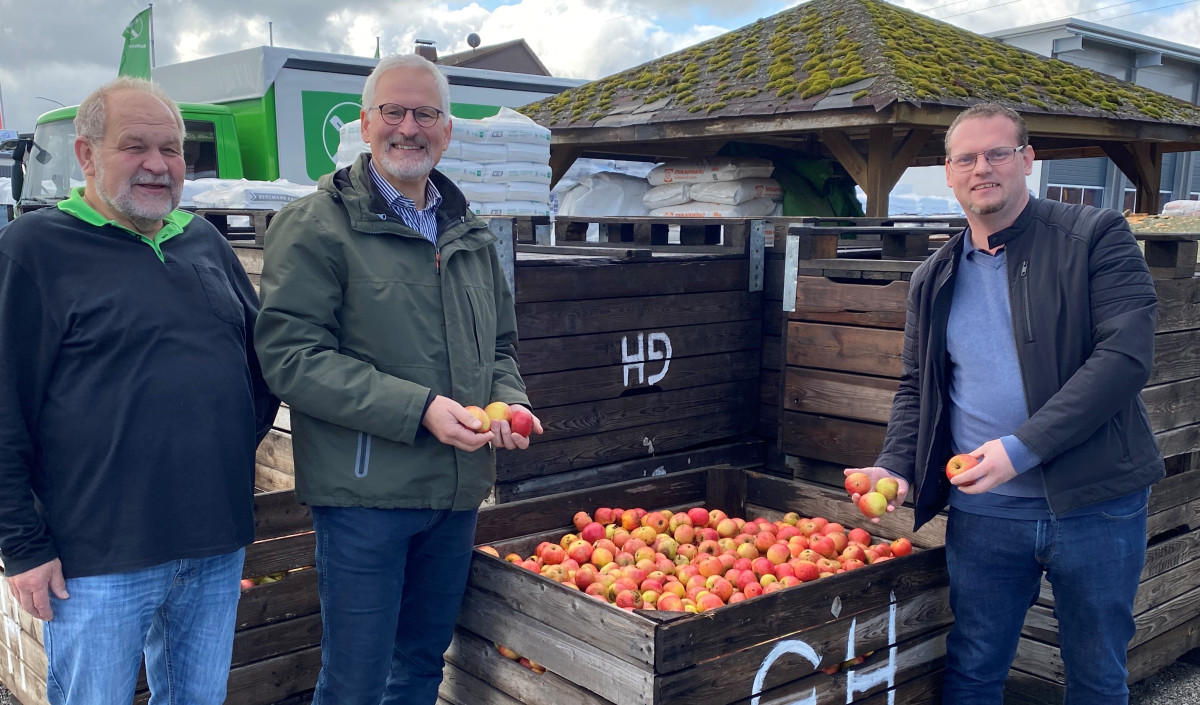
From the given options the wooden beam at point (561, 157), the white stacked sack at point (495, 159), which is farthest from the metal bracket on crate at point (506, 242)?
the wooden beam at point (561, 157)

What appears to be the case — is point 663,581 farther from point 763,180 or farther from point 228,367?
point 763,180

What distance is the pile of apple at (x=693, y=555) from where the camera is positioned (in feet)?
10.8

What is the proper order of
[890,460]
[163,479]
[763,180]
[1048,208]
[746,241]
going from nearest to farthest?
[163,479], [1048,208], [890,460], [746,241], [763,180]

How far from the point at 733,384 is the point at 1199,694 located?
2450mm

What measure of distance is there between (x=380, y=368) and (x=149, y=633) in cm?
92

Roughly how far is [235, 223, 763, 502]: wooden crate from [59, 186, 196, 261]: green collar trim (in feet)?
5.69

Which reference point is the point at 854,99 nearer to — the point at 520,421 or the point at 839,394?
the point at 839,394

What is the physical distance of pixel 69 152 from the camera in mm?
9562

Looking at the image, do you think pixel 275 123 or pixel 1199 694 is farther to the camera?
pixel 275 123

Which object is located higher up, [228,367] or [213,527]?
[228,367]

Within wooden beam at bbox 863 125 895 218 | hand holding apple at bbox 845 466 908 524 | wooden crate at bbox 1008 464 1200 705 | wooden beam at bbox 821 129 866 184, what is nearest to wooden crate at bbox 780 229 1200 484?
wooden crate at bbox 1008 464 1200 705

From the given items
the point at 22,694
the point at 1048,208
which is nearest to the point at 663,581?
the point at 1048,208

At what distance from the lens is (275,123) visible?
9828 mm

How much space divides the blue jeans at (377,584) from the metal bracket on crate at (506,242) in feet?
4.62
